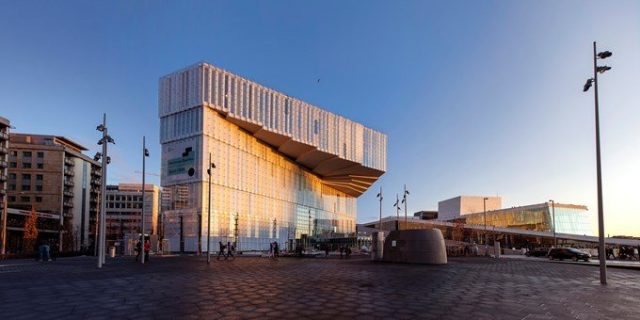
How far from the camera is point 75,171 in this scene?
108625 mm

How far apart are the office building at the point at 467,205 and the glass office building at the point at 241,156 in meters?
77.2

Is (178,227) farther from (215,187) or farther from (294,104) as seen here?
(294,104)

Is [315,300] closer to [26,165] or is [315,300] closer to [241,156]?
[241,156]

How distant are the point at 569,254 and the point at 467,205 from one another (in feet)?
406

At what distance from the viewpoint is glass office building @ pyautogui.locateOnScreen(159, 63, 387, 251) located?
67125 millimetres

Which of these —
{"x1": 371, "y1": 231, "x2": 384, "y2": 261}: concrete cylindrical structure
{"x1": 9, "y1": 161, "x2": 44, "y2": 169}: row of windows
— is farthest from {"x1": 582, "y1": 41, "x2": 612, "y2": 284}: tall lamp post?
{"x1": 9, "y1": 161, "x2": 44, "y2": 169}: row of windows

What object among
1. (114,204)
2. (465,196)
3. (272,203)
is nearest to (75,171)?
(114,204)

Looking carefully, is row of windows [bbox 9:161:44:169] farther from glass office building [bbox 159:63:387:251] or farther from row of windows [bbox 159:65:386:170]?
glass office building [bbox 159:63:387:251]

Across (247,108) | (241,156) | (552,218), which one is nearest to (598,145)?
(247,108)

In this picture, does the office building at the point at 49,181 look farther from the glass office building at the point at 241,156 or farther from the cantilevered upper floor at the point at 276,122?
the cantilevered upper floor at the point at 276,122

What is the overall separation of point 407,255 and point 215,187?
136ft

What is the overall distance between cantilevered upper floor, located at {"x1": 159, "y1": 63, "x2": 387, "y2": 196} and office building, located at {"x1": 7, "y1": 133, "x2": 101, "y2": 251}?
40.9 metres

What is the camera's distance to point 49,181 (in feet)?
329

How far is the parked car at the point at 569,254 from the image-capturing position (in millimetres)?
46906
